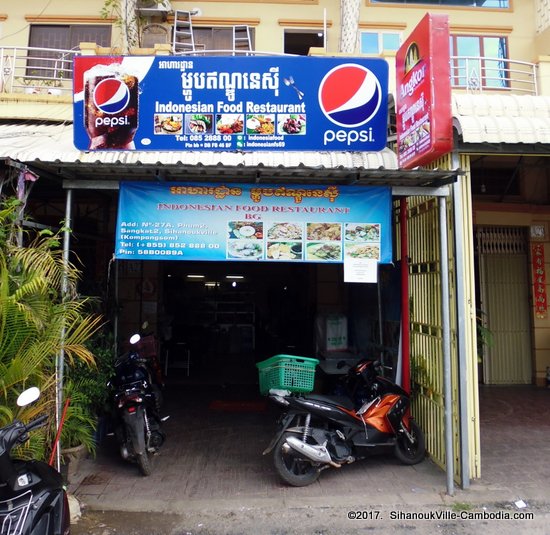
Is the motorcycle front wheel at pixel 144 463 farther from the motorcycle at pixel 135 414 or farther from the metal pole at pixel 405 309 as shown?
the metal pole at pixel 405 309

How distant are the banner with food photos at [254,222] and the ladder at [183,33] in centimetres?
693

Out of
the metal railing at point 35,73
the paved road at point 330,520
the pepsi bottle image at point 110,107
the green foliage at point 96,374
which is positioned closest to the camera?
the paved road at point 330,520

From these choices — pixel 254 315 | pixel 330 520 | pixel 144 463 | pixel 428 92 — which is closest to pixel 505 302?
pixel 428 92

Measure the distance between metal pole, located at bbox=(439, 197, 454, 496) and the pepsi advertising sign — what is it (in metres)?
1.67

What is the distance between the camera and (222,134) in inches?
220

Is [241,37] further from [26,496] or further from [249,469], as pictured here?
[26,496]

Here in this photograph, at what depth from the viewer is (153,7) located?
9758 mm

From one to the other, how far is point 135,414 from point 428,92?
418cm

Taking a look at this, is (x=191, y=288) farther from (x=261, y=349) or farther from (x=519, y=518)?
(x=519, y=518)

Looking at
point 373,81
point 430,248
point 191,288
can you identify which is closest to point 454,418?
point 430,248

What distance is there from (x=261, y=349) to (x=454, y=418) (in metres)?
8.02

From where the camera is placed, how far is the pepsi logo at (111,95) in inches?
218

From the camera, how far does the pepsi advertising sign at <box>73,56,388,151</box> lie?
5.55 meters

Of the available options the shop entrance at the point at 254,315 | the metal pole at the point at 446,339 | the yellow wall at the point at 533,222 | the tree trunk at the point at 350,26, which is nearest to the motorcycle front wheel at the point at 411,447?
the metal pole at the point at 446,339
